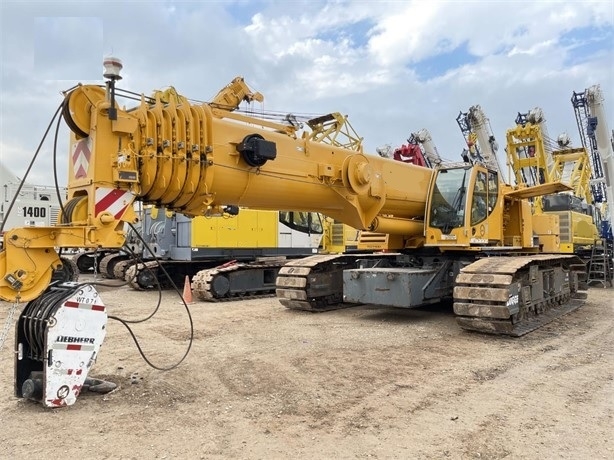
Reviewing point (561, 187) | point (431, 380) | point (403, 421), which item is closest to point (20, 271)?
point (403, 421)

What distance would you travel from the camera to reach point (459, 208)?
865 centimetres

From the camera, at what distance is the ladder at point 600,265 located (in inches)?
627

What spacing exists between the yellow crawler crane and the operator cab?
2 cm

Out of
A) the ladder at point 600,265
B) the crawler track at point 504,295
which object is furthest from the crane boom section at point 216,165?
the ladder at point 600,265

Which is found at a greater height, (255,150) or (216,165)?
(255,150)

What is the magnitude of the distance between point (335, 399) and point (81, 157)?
3.22 metres

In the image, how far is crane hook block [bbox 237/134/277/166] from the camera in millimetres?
5483

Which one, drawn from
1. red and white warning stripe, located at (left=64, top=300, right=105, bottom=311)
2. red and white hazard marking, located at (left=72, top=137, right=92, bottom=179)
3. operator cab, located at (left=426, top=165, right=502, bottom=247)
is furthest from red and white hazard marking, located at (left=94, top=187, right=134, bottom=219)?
operator cab, located at (left=426, top=165, right=502, bottom=247)

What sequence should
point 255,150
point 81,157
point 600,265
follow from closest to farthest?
point 81,157 < point 255,150 < point 600,265

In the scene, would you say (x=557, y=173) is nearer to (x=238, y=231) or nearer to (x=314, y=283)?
(x=238, y=231)

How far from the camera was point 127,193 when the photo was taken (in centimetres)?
473

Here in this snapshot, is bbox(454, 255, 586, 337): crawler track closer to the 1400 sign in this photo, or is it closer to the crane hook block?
the crane hook block

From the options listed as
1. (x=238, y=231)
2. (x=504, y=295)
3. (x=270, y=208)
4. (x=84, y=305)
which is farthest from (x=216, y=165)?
(x=238, y=231)

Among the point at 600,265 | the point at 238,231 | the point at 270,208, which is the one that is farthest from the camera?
the point at 600,265
